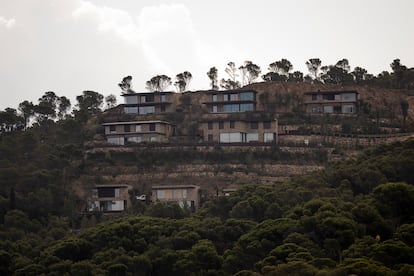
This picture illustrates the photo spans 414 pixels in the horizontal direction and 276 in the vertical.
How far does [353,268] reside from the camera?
45.1 meters

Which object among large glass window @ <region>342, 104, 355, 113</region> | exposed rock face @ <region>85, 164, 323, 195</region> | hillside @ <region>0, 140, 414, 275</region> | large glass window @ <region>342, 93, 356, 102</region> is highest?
large glass window @ <region>342, 93, 356, 102</region>

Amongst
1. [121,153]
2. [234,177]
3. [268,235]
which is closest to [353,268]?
[268,235]

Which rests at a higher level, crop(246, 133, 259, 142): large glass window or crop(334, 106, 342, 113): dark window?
crop(334, 106, 342, 113): dark window

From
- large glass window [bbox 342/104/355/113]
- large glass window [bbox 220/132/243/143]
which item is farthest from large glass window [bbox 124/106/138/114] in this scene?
large glass window [bbox 342/104/355/113]

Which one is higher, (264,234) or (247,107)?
(247,107)

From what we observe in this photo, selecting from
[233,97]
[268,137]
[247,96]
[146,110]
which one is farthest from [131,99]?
[268,137]

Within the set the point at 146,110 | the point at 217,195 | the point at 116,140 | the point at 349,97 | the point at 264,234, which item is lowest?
the point at 264,234

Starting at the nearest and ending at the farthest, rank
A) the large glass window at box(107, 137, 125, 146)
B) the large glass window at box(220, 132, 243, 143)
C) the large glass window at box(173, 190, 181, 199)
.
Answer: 1. the large glass window at box(173, 190, 181, 199)
2. the large glass window at box(220, 132, 243, 143)
3. the large glass window at box(107, 137, 125, 146)

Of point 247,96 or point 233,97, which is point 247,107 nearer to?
point 247,96

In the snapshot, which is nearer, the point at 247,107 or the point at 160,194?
the point at 160,194

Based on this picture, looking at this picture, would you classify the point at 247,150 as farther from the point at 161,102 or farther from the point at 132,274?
the point at 132,274

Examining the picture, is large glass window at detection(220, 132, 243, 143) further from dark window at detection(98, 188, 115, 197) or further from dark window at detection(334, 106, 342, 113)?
dark window at detection(98, 188, 115, 197)

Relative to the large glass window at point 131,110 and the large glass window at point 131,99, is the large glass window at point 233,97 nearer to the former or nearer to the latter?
the large glass window at point 131,110

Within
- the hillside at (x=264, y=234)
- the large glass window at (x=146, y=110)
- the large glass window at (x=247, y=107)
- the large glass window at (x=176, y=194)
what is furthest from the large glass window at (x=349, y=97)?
the large glass window at (x=176, y=194)
